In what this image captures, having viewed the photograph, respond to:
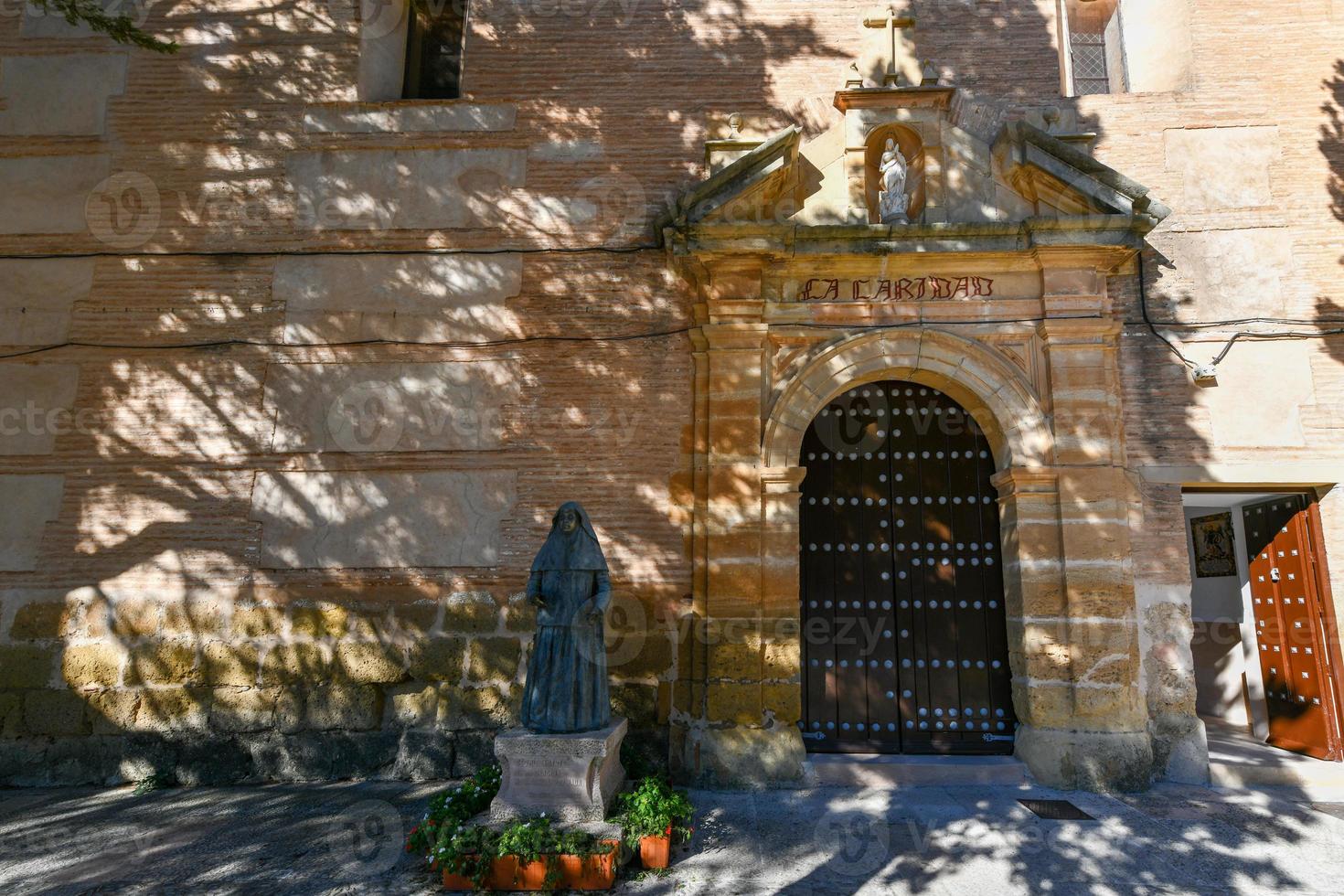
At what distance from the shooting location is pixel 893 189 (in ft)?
18.9

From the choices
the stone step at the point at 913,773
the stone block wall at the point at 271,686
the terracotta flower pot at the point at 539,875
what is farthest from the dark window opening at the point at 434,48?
the stone step at the point at 913,773

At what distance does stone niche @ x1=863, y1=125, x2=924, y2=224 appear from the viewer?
5.91 meters

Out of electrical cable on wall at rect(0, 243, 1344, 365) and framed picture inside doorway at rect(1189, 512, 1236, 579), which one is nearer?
electrical cable on wall at rect(0, 243, 1344, 365)

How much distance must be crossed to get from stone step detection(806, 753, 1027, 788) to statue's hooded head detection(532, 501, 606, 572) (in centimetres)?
217

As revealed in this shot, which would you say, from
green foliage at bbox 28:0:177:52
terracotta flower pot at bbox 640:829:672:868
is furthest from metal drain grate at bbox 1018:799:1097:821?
green foliage at bbox 28:0:177:52

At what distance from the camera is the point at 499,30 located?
6500 millimetres

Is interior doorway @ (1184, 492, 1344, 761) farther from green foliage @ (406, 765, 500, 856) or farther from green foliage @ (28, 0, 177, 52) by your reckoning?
green foliage @ (28, 0, 177, 52)

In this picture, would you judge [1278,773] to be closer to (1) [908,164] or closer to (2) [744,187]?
(1) [908,164]

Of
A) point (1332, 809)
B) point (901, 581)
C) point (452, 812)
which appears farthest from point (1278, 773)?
point (452, 812)

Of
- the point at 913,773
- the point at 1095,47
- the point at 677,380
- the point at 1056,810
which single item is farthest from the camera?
the point at 1095,47

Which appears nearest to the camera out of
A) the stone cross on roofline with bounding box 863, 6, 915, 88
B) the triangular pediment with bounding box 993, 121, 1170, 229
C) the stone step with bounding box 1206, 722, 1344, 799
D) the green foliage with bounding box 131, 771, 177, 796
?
the stone step with bounding box 1206, 722, 1344, 799

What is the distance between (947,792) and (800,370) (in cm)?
297

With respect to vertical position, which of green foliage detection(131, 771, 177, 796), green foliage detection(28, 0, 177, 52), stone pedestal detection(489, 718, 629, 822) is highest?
green foliage detection(28, 0, 177, 52)

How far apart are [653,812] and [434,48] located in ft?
22.7
